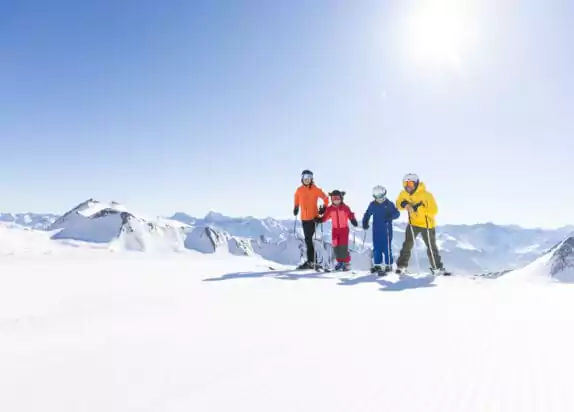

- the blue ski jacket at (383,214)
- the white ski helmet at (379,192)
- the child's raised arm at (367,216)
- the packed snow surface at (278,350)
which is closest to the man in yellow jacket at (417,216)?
the blue ski jacket at (383,214)

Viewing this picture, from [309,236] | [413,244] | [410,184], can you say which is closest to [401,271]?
[413,244]

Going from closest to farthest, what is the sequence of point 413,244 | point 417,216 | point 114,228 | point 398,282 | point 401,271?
1. point 398,282
2. point 401,271
3. point 413,244
4. point 417,216
5. point 114,228


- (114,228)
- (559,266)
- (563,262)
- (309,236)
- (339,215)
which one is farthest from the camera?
(563,262)

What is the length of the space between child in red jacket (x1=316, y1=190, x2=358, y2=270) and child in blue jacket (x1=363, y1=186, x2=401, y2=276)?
479 mm

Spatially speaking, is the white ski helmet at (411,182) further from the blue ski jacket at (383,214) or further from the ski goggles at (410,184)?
the blue ski jacket at (383,214)

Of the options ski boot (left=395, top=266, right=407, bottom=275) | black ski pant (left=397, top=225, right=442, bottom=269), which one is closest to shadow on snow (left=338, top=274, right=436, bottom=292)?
ski boot (left=395, top=266, right=407, bottom=275)

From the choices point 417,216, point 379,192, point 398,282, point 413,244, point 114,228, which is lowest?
point 398,282

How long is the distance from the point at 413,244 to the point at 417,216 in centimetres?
70

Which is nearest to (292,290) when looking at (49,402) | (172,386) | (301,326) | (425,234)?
(301,326)

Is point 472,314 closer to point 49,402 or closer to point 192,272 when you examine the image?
point 49,402

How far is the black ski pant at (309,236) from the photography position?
33.0ft

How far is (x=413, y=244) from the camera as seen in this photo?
30.7 ft

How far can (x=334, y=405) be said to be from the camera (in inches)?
78.8

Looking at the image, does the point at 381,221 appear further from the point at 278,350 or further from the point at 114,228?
the point at 114,228
